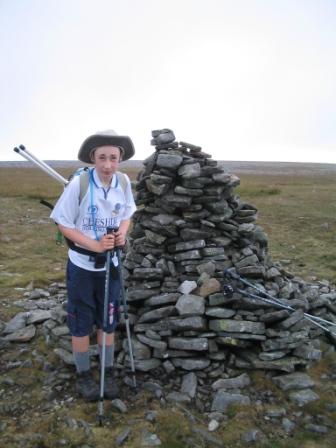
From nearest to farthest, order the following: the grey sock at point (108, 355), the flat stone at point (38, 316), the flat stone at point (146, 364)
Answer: the grey sock at point (108, 355) → the flat stone at point (146, 364) → the flat stone at point (38, 316)

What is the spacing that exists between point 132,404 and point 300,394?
108 inches

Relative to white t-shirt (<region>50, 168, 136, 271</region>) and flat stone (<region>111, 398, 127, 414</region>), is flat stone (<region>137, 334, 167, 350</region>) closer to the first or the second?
flat stone (<region>111, 398, 127, 414</region>)

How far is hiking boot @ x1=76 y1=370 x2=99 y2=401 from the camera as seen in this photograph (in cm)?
648

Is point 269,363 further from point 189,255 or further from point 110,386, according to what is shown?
point 110,386

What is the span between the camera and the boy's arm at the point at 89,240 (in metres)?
5.84

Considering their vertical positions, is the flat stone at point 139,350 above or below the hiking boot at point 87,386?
above

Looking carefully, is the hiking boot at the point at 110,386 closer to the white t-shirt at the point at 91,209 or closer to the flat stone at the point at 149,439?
the flat stone at the point at 149,439

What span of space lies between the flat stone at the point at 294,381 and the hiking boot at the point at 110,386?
2.71m

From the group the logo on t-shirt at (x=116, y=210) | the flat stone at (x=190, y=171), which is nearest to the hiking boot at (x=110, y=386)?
the logo on t-shirt at (x=116, y=210)

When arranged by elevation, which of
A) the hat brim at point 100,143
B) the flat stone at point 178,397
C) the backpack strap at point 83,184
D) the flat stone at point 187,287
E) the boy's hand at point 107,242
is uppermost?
the hat brim at point 100,143

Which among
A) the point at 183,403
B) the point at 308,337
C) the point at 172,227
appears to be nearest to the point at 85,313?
the point at 183,403

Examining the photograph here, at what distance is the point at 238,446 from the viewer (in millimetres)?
5676

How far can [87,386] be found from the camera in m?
6.61

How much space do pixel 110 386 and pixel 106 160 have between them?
3581 millimetres
